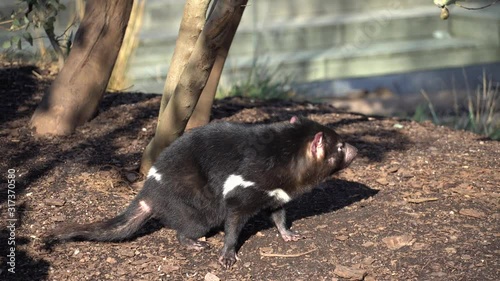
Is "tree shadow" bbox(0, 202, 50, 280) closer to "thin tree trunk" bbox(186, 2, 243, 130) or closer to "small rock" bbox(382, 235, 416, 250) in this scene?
"thin tree trunk" bbox(186, 2, 243, 130)

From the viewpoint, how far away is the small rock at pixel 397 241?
15.4ft

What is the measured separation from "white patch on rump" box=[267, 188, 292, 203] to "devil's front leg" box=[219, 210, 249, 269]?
21 centimetres

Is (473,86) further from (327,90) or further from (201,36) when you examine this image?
(201,36)

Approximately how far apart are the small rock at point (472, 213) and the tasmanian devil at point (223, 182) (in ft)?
2.99

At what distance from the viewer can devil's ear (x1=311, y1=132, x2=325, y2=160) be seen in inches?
190

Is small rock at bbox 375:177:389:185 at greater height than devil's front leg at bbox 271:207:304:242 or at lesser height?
lesser

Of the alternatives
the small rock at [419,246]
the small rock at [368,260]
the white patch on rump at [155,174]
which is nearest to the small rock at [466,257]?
the small rock at [419,246]

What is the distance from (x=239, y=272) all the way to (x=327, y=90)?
628 cm

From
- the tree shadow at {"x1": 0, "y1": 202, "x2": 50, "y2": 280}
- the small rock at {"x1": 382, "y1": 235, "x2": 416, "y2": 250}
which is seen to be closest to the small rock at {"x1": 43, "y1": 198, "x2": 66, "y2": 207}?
the tree shadow at {"x1": 0, "y1": 202, "x2": 50, "y2": 280}

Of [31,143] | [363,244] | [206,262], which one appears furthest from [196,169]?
[31,143]

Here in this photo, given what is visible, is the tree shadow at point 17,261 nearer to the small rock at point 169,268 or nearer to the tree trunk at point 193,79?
the small rock at point 169,268

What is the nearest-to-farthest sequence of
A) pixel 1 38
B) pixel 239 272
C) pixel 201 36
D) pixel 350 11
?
pixel 239 272 < pixel 201 36 < pixel 1 38 < pixel 350 11

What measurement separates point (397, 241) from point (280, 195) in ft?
2.33

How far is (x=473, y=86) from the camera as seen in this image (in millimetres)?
10922
